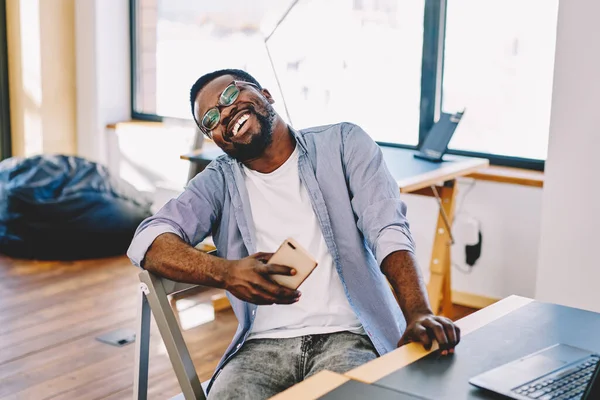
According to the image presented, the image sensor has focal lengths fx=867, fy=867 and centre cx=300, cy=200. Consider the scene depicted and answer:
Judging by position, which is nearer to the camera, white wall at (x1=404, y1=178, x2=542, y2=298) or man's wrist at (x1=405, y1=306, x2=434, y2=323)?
man's wrist at (x1=405, y1=306, x2=434, y2=323)

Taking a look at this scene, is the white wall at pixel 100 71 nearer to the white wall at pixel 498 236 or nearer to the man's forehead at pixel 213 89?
the white wall at pixel 498 236

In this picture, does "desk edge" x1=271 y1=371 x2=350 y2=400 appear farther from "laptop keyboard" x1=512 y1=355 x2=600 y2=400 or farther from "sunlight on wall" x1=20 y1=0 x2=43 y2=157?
"sunlight on wall" x1=20 y1=0 x2=43 y2=157

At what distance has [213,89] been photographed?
7.11 feet

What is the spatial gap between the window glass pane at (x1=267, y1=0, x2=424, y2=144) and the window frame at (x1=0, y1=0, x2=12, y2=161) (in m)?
1.82

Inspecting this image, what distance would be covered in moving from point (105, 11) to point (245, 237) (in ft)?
12.5

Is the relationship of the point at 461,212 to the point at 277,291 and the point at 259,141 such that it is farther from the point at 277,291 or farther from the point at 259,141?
the point at 277,291

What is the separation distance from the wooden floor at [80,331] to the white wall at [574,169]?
32.9 inches

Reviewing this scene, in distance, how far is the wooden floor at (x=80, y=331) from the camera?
3.17 metres

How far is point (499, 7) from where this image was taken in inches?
165

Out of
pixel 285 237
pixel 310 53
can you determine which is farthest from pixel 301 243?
pixel 310 53

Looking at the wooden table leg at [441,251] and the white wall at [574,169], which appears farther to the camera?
the wooden table leg at [441,251]

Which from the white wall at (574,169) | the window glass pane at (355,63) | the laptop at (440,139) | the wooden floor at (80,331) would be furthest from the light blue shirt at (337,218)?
the window glass pane at (355,63)

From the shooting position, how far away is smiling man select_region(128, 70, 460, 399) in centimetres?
196

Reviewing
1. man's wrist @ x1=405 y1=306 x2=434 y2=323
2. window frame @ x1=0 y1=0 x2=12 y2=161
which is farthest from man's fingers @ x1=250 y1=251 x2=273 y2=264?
window frame @ x1=0 y1=0 x2=12 y2=161
